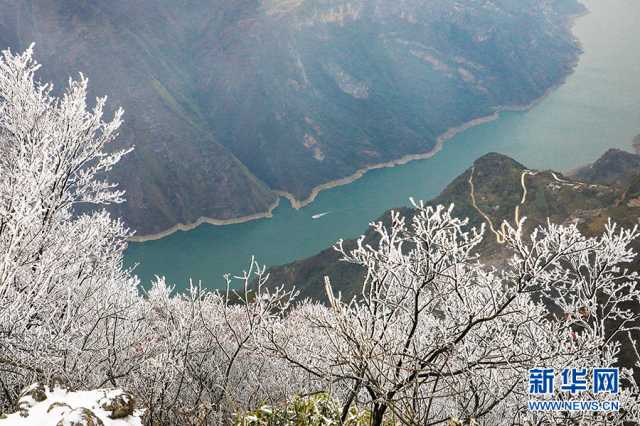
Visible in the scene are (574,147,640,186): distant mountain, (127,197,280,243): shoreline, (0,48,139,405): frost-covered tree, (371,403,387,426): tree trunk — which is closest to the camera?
(371,403,387,426): tree trunk

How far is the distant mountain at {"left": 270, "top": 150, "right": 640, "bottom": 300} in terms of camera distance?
60.8m

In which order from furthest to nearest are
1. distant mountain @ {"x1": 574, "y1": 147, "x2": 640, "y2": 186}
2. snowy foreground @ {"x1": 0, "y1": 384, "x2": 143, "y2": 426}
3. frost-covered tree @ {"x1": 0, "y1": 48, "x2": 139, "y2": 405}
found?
1. distant mountain @ {"x1": 574, "y1": 147, "x2": 640, "y2": 186}
2. frost-covered tree @ {"x1": 0, "y1": 48, "x2": 139, "y2": 405}
3. snowy foreground @ {"x1": 0, "y1": 384, "x2": 143, "y2": 426}

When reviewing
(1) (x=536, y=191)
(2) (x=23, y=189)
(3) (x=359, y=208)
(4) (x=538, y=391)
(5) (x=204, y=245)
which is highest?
(3) (x=359, y=208)

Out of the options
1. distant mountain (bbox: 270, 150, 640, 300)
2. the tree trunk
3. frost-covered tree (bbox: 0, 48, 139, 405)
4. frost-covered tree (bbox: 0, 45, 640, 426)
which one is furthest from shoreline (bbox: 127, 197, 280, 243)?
the tree trunk

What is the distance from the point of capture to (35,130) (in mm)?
12430

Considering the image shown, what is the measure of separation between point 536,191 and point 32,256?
250ft

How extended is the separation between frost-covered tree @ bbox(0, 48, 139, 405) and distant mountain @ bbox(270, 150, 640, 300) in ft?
165

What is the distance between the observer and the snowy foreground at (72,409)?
6.36 meters

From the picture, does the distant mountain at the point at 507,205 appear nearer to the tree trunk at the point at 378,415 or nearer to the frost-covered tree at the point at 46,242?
the frost-covered tree at the point at 46,242

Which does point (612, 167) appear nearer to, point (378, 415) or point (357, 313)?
point (357, 313)

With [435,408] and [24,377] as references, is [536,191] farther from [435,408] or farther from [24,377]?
[24,377]

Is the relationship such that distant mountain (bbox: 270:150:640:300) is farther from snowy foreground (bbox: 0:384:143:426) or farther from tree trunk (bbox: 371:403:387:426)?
snowy foreground (bbox: 0:384:143:426)

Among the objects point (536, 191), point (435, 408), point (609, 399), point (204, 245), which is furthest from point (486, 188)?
point (204, 245)

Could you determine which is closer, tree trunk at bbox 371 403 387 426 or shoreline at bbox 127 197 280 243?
tree trunk at bbox 371 403 387 426
